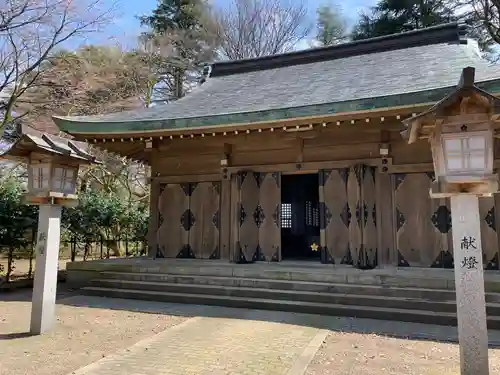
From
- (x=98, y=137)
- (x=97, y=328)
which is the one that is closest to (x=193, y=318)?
(x=97, y=328)

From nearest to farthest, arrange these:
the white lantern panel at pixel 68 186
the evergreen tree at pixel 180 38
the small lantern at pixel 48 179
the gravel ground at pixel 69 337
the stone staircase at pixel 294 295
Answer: the gravel ground at pixel 69 337 < the small lantern at pixel 48 179 < the white lantern panel at pixel 68 186 < the stone staircase at pixel 294 295 < the evergreen tree at pixel 180 38

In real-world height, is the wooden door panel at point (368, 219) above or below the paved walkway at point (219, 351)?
above

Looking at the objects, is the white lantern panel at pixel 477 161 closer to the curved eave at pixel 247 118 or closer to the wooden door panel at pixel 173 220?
the curved eave at pixel 247 118

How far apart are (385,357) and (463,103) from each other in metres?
2.58

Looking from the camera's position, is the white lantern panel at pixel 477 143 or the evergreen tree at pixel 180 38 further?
the evergreen tree at pixel 180 38

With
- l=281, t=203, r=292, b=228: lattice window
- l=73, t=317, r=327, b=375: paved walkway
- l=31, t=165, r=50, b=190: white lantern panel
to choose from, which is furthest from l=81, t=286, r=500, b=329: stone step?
l=281, t=203, r=292, b=228: lattice window

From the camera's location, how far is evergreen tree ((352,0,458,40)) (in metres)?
17.6

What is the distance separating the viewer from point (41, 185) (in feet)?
15.9

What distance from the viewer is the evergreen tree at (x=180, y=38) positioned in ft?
65.2

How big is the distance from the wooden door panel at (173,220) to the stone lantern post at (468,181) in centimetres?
620

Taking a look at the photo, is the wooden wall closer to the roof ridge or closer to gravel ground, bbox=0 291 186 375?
gravel ground, bbox=0 291 186 375

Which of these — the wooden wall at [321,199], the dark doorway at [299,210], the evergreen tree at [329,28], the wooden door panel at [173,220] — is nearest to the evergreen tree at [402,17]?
the evergreen tree at [329,28]

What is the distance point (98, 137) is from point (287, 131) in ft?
13.5

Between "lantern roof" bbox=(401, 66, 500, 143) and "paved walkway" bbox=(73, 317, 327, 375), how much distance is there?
2533 millimetres
